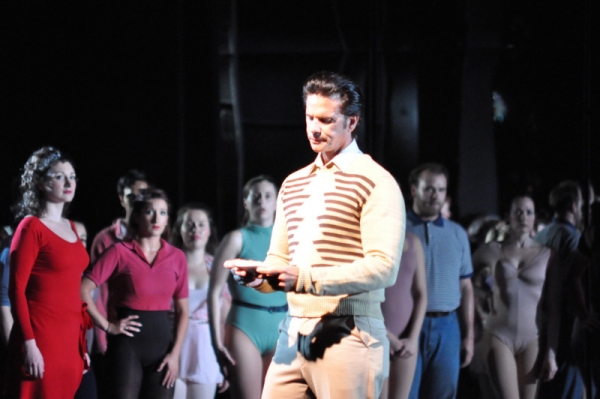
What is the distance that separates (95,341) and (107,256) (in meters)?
1.09

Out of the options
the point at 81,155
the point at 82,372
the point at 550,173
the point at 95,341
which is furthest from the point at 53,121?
the point at 550,173

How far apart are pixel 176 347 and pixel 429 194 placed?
1.61 m

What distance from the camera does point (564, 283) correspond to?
5145 millimetres

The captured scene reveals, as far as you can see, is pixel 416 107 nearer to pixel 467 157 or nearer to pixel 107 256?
pixel 467 157

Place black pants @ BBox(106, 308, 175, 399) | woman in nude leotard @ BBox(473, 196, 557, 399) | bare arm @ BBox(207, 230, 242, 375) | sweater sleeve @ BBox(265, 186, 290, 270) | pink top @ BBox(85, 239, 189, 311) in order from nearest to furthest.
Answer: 1. sweater sleeve @ BBox(265, 186, 290, 270)
2. black pants @ BBox(106, 308, 175, 399)
3. pink top @ BBox(85, 239, 189, 311)
4. bare arm @ BBox(207, 230, 242, 375)
5. woman in nude leotard @ BBox(473, 196, 557, 399)

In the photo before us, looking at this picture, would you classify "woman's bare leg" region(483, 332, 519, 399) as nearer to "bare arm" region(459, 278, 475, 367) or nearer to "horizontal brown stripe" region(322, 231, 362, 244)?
"bare arm" region(459, 278, 475, 367)

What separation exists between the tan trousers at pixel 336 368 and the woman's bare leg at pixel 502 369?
2.34 meters

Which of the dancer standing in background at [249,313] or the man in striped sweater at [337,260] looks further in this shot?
the dancer standing in background at [249,313]

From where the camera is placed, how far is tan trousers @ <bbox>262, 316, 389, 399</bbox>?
2.49 meters

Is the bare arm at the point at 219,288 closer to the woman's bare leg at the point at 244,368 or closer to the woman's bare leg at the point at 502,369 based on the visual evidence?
the woman's bare leg at the point at 244,368

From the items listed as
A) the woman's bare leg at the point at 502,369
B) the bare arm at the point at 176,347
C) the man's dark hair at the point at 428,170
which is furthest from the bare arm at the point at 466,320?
the bare arm at the point at 176,347

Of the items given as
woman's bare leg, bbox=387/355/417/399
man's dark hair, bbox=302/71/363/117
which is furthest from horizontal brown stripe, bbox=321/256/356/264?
woman's bare leg, bbox=387/355/417/399

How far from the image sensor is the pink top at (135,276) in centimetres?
420

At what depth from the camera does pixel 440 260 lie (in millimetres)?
4664
